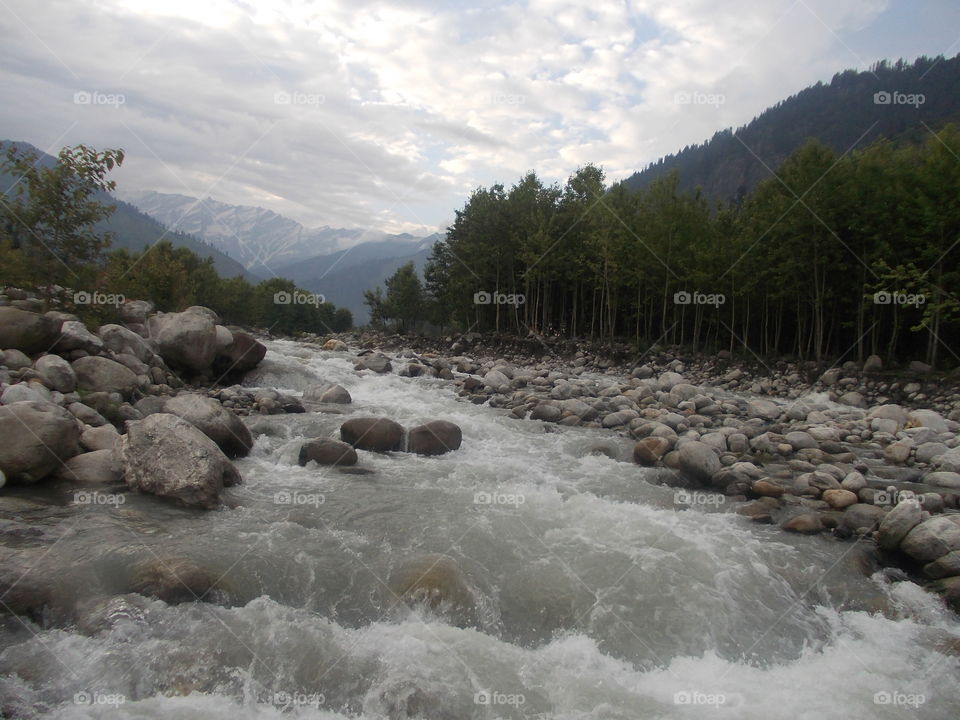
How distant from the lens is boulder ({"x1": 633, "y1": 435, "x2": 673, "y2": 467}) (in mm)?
13844

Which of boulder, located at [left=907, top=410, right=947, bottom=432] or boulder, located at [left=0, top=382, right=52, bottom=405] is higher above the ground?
boulder, located at [left=0, top=382, right=52, bottom=405]

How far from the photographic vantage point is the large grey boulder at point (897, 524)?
9.11m

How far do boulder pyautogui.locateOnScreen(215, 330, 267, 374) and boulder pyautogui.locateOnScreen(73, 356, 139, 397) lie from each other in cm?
736

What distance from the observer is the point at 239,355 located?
71.1 ft

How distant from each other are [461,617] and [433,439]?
286 inches

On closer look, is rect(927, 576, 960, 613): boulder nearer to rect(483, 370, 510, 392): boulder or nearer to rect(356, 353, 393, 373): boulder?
rect(483, 370, 510, 392): boulder

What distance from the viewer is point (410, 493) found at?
10.9 metres

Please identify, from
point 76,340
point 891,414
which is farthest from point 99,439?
point 891,414

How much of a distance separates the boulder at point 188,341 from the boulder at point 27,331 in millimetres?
5752

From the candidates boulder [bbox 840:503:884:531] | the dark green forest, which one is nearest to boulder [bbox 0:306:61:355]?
boulder [bbox 840:503:884:531]

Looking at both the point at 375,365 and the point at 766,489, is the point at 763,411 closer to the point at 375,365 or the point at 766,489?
the point at 766,489

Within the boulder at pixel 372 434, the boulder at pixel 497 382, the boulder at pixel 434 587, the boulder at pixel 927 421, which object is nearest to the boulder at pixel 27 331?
the boulder at pixel 372 434

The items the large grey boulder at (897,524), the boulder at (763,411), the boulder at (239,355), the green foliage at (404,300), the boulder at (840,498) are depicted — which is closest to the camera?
the large grey boulder at (897,524)

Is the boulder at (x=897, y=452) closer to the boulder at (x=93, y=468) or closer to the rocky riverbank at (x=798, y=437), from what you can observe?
the rocky riverbank at (x=798, y=437)
